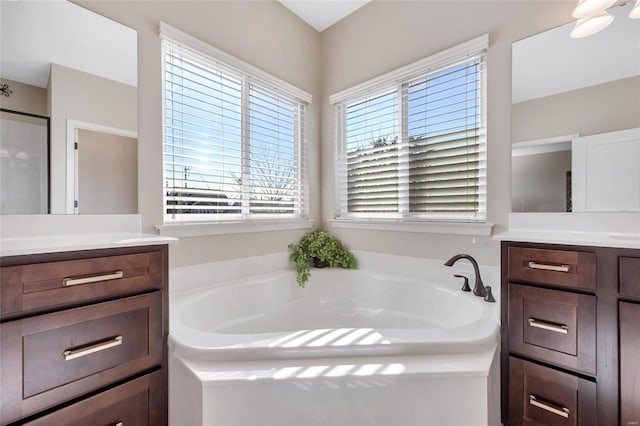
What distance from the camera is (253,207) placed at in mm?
2158

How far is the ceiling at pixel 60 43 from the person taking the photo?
1169mm

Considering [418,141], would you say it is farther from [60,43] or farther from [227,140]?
[60,43]

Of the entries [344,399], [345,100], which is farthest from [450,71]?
[344,399]

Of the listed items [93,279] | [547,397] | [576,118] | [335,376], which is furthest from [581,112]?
[93,279]

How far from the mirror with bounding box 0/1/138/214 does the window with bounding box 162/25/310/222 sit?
9.1 inches

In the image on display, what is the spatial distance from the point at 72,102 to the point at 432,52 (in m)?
2.15

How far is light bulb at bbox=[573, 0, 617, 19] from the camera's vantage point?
51.4 inches

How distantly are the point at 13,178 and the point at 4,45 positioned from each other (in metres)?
0.55

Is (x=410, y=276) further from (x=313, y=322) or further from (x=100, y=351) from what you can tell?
(x=100, y=351)

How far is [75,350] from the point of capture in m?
0.97

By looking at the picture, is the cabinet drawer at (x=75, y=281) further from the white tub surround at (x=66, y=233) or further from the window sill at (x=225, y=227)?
the window sill at (x=225, y=227)

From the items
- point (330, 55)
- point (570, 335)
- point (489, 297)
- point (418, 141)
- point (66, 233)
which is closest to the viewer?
point (570, 335)

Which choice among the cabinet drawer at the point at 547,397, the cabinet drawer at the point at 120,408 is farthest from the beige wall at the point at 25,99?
the cabinet drawer at the point at 547,397

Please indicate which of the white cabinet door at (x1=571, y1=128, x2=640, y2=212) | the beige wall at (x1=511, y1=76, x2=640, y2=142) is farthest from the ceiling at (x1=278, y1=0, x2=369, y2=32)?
the white cabinet door at (x1=571, y1=128, x2=640, y2=212)
